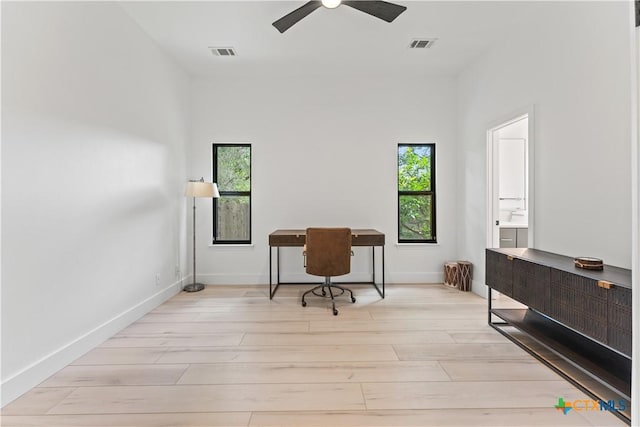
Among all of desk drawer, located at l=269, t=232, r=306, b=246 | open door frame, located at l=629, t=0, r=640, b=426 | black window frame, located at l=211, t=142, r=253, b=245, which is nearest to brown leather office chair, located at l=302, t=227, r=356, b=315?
→ desk drawer, located at l=269, t=232, r=306, b=246

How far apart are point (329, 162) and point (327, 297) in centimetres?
190

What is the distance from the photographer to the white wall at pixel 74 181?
1.89 m

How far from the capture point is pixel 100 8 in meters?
2.66

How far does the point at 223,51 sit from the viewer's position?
3789 millimetres

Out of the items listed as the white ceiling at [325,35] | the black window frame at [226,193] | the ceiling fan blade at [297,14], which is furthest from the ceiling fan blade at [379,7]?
the black window frame at [226,193]

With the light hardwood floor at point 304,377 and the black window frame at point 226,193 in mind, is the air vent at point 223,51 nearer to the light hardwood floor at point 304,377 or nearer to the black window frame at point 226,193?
the black window frame at point 226,193

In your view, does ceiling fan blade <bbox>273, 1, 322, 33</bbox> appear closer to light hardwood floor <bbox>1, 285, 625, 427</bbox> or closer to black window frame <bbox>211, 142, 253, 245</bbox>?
black window frame <bbox>211, 142, 253, 245</bbox>

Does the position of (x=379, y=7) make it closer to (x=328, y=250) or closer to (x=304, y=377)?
(x=328, y=250)

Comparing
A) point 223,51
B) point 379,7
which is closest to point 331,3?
point 379,7

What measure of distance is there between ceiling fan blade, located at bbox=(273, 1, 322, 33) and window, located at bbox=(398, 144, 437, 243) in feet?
8.09

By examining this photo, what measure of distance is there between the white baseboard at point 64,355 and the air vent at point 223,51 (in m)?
2.94

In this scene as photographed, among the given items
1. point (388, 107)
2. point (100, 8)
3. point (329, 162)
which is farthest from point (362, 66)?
point (100, 8)

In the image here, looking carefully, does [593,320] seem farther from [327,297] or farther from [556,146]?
[327,297]

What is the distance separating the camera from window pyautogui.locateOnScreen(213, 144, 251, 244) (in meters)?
4.61
